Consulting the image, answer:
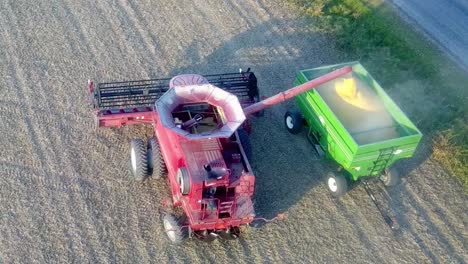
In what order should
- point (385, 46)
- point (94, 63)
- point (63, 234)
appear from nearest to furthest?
point (63, 234), point (94, 63), point (385, 46)

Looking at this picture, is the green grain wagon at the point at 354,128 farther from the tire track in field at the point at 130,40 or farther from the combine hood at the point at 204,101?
the tire track in field at the point at 130,40

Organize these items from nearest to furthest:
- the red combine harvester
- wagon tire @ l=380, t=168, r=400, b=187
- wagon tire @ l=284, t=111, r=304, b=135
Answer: the red combine harvester, wagon tire @ l=380, t=168, r=400, b=187, wagon tire @ l=284, t=111, r=304, b=135

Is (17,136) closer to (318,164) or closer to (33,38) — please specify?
(33,38)

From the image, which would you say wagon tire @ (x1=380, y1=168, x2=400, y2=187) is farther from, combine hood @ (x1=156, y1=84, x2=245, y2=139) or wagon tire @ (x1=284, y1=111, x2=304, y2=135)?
combine hood @ (x1=156, y1=84, x2=245, y2=139)

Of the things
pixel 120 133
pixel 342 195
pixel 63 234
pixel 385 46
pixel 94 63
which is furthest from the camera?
pixel 385 46

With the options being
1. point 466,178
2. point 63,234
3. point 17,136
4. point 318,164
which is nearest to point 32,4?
point 17,136

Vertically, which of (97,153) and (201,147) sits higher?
(201,147)

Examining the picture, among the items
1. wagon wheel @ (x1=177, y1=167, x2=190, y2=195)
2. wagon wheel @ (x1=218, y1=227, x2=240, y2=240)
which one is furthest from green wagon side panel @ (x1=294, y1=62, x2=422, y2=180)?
wagon wheel @ (x1=177, y1=167, x2=190, y2=195)

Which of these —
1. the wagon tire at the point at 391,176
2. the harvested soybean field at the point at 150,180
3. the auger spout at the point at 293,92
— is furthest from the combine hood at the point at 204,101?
the wagon tire at the point at 391,176
